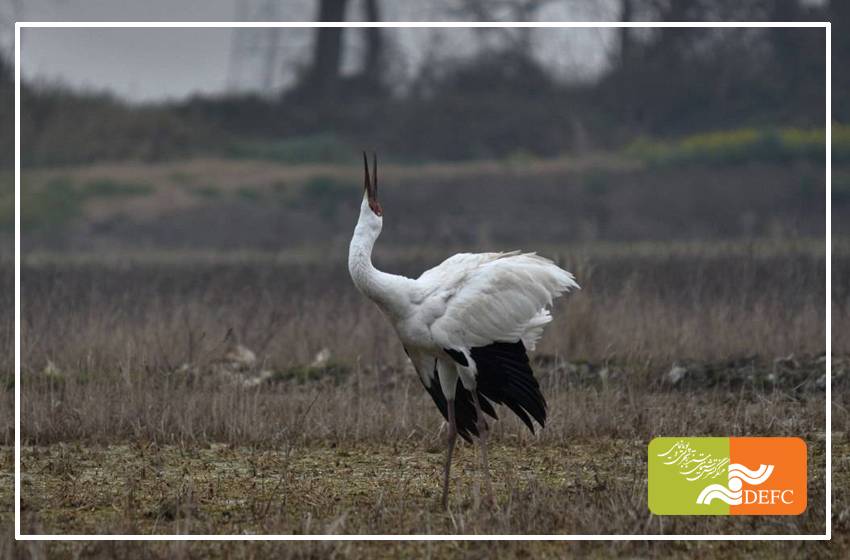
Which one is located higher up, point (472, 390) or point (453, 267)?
point (453, 267)

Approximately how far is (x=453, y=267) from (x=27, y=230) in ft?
41.5

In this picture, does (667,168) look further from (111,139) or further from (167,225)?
(167,225)

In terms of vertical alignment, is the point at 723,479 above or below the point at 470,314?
below

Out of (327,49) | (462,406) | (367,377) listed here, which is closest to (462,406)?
(462,406)

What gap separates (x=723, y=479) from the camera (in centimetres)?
700

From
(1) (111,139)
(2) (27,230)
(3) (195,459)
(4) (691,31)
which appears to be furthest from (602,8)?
(2) (27,230)

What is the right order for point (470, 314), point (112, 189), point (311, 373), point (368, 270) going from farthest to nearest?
point (112, 189) < point (311, 373) < point (470, 314) < point (368, 270)

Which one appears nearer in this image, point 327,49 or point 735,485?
point 735,485

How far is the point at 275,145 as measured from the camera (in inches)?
520

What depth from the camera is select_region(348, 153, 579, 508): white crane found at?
7.42m

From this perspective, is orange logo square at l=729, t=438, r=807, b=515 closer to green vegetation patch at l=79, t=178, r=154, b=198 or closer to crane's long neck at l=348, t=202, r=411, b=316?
crane's long neck at l=348, t=202, r=411, b=316

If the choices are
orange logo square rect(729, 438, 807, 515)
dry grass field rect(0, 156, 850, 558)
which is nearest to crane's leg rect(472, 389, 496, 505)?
dry grass field rect(0, 156, 850, 558)

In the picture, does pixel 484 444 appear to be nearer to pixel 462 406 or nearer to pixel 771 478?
pixel 462 406

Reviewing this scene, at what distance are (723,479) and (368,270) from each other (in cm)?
205
